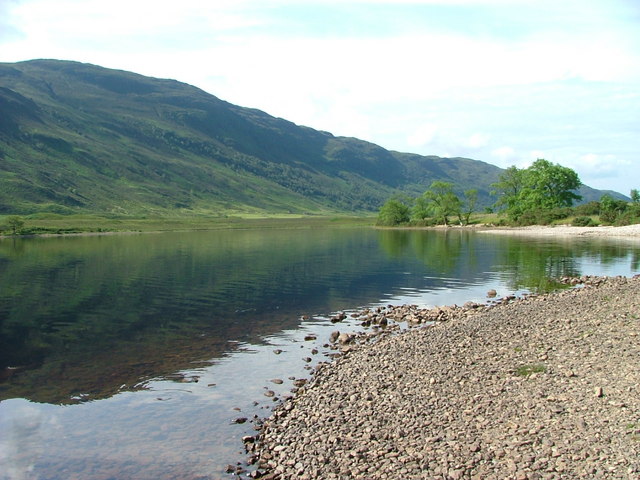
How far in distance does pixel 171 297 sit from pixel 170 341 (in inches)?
634

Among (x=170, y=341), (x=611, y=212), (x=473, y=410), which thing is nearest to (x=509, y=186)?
(x=611, y=212)

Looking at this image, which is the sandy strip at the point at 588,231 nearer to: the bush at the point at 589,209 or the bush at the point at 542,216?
the bush at the point at 542,216

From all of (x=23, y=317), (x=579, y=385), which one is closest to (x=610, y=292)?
(x=579, y=385)

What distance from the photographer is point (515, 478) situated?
12961mm

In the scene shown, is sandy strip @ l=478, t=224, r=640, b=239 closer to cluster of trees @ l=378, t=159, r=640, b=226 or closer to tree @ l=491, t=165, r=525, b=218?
cluster of trees @ l=378, t=159, r=640, b=226

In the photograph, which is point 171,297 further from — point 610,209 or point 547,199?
point 547,199

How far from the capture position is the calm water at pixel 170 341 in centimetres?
1777

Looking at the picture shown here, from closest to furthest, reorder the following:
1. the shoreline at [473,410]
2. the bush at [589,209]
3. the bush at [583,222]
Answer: the shoreline at [473,410]
the bush at [583,222]
the bush at [589,209]

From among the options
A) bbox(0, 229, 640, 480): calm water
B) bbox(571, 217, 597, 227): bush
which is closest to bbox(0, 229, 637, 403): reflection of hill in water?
bbox(0, 229, 640, 480): calm water

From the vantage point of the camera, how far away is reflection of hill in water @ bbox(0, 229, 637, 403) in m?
27.4

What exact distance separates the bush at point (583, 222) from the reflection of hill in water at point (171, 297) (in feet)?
184

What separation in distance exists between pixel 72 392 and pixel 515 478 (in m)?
18.3

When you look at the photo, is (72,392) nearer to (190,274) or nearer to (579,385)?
(579,385)

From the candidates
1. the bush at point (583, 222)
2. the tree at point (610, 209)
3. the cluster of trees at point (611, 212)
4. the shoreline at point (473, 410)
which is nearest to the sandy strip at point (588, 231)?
the bush at point (583, 222)
